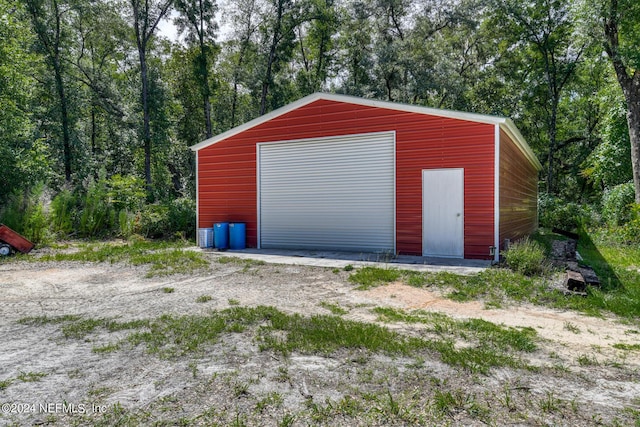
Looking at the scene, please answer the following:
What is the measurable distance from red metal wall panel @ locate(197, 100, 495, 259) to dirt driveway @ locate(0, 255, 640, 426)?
12.8ft

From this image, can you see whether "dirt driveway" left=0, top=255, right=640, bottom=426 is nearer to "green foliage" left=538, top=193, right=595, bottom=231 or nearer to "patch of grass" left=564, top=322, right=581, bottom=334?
"patch of grass" left=564, top=322, right=581, bottom=334

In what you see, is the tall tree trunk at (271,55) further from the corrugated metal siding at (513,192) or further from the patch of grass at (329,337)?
the patch of grass at (329,337)

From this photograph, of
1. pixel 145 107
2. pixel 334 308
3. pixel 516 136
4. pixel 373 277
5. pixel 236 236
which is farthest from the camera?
pixel 145 107

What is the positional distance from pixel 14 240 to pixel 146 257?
3.51 metres

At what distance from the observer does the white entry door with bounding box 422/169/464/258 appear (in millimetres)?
8367

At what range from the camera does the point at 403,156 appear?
8.95 meters

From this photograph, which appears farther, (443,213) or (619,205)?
(619,205)

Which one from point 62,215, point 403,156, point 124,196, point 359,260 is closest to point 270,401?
point 359,260

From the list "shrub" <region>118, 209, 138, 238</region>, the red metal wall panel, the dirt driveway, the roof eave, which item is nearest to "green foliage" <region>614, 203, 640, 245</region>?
the roof eave

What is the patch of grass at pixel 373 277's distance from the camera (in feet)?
20.0

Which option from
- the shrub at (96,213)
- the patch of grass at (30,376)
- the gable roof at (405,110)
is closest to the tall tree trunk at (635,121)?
the gable roof at (405,110)

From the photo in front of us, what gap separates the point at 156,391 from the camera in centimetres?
258

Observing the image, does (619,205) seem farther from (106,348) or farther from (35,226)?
(35,226)

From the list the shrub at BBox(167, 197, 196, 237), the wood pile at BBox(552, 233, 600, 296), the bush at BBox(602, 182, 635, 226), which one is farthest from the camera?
the bush at BBox(602, 182, 635, 226)
